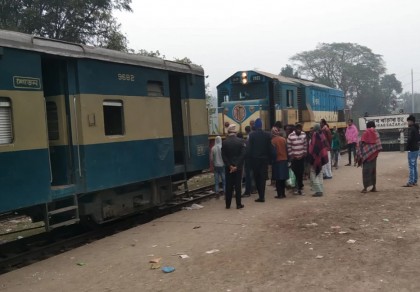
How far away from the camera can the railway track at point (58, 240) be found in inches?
277

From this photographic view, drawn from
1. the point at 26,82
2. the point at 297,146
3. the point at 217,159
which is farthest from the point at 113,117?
the point at 297,146

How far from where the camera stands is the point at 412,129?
1172 cm

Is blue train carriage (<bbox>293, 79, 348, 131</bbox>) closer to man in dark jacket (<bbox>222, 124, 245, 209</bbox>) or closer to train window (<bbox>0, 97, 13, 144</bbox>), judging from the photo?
man in dark jacket (<bbox>222, 124, 245, 209</bbox>)

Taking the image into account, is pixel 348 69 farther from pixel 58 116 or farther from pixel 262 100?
pixel 58 116

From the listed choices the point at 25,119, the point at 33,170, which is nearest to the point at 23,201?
the point at 33,170

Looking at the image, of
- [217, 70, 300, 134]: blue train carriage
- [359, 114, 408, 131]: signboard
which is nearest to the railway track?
[217, 70, 300, 134]: blue train carriage

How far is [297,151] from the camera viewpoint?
11.5 metres

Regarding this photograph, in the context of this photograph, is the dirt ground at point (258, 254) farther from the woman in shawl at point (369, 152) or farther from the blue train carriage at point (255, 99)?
the blue train carriage at point (255, 99)

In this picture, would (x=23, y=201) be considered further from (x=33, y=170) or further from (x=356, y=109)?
(x=356, y=109)

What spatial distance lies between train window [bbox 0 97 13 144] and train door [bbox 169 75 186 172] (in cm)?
491

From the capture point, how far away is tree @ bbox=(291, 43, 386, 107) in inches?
2926

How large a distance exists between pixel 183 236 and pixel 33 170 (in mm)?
2724

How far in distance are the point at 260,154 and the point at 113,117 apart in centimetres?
386

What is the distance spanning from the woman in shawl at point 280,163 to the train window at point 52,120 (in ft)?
18.2
